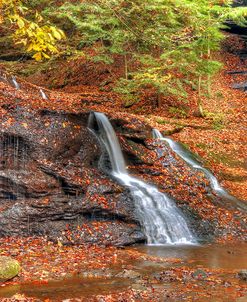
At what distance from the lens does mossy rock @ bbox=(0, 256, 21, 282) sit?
22.2 feet

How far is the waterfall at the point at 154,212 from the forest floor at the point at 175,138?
4.91ft

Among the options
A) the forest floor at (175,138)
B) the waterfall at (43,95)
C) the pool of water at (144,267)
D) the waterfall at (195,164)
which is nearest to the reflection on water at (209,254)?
the pool of water at (144,267)

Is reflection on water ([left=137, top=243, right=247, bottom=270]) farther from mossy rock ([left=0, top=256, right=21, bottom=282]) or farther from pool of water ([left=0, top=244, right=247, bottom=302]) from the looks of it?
mossy rock ([left=0, top=256, right=21, bottom=282])

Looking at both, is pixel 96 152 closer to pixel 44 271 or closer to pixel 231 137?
pixel 44 271

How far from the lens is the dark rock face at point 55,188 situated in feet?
32.6

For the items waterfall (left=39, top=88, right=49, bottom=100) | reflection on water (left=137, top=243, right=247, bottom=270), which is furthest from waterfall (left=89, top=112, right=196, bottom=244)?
waterfall (left=39, top=88, right=49, bottom=100)

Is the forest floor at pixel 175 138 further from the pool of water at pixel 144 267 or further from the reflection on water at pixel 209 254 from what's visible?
the reflection on water at pixel 209 254

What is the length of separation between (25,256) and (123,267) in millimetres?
2039

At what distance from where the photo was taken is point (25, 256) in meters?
8.38

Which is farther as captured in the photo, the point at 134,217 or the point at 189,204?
the point at 189,204

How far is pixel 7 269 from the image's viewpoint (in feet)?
22.5

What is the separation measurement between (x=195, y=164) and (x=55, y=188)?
606 centimetres

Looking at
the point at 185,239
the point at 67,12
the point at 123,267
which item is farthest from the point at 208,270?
the point at 67,12

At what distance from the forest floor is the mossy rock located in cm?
12
